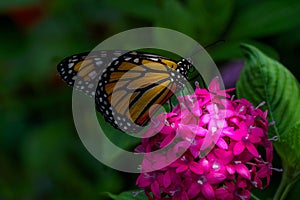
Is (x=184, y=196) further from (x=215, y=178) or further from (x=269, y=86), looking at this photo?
(x=269, y=86)

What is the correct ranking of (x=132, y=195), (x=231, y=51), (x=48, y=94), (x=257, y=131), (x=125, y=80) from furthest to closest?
(x=48, y=94) → (x=231, y=51) → (x=125, y=80) → (x=132, y=195) → (x=257, y=131)

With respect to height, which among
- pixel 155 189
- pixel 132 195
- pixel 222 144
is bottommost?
pixel 132 195

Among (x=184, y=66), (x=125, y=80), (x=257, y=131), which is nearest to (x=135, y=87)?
(x=125, y=80)

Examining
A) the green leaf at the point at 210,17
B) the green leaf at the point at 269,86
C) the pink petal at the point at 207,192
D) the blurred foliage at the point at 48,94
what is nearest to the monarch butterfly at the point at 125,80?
the green leaf at the point at 269,86

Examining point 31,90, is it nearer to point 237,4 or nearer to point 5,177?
point 5,177

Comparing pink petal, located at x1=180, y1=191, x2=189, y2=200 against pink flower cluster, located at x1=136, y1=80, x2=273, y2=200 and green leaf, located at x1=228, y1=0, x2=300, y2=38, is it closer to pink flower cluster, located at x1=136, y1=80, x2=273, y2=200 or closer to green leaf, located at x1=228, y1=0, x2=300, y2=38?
pink flower cluster, located at x1=136, y1=80, x2=273, y2=200

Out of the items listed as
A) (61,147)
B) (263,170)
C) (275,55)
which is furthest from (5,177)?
(263,170)

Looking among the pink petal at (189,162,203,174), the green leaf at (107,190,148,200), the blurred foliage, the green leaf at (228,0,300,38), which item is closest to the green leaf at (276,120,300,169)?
the pink petal at (189,162,203,174)
